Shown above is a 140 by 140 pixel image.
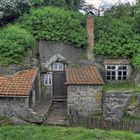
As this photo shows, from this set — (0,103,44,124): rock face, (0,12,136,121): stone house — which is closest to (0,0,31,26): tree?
(0,12,136,121): stone house

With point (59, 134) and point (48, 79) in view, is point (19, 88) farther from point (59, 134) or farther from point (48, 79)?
point (48, 79)

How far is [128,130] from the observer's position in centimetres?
2020

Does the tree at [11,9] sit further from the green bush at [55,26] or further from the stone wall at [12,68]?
the stone wall at [12,68]

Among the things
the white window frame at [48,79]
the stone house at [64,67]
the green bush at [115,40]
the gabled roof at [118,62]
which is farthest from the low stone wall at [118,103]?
the white window frame at [48,79]

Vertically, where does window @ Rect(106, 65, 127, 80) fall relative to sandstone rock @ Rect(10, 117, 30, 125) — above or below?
above

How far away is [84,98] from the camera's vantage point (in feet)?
78.9

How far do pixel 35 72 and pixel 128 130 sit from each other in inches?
Answer: 281

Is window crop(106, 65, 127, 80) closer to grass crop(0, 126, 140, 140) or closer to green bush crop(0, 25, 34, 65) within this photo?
green bush crop(0, 25, 34, 65)

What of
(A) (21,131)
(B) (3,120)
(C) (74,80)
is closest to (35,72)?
(C) (74,80)

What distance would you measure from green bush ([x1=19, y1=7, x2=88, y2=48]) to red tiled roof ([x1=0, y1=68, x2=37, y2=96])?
136 inches

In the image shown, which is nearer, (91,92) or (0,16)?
(91,92)

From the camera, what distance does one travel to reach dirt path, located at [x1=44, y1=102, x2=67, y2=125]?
2140cm

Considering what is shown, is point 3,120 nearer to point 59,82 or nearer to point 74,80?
point 74,80

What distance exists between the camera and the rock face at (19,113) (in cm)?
2123
